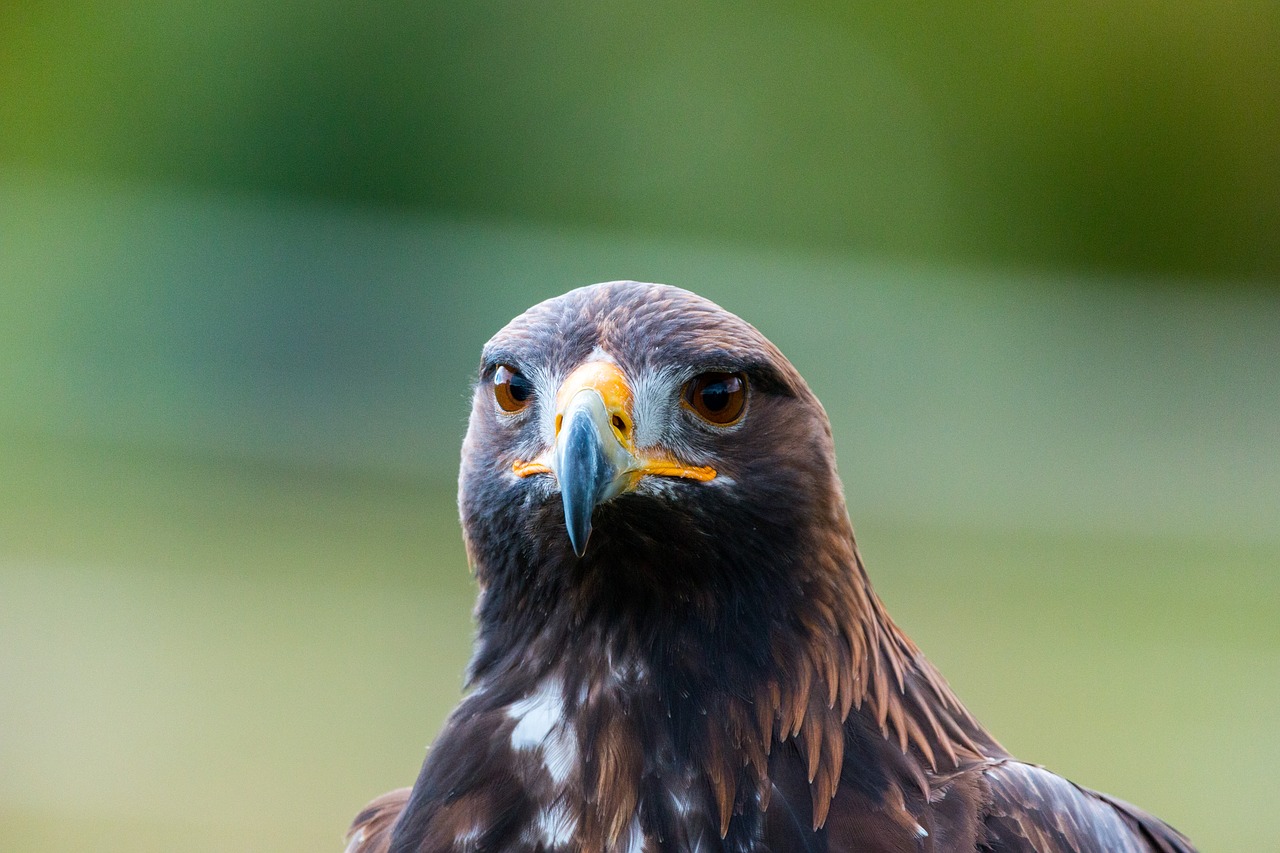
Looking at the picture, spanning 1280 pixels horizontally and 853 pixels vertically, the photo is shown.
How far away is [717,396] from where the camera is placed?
136 cm

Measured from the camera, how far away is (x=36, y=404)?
24.4ft

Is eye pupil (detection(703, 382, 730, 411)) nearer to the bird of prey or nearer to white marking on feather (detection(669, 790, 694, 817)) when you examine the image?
the bird of prey

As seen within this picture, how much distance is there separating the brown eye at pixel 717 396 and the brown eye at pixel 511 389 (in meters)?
0.19

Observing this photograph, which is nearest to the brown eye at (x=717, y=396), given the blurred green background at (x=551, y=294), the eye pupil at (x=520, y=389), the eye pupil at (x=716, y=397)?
the eye pupil at (x=716, y=397)

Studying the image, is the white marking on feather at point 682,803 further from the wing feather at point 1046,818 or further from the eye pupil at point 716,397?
the eye pupil at point 716,397

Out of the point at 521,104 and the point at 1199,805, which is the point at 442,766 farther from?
the point at 521,104

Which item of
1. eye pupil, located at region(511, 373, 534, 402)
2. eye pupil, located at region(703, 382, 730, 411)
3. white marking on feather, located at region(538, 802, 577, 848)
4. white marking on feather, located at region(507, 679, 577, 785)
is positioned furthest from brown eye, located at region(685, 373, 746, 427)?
white marking on feather, located at region(538, 802, 577, 848)

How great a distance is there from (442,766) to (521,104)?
17.9ft

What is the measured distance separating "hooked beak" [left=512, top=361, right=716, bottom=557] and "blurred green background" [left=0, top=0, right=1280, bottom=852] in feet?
12.6

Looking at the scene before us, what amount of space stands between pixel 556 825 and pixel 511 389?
0.50 metres

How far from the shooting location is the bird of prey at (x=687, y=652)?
126 centimetres

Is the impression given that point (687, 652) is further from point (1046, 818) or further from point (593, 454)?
point (1046, 818)

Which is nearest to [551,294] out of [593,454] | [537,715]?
[537,715]

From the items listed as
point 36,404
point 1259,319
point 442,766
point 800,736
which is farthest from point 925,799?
point 36,404
